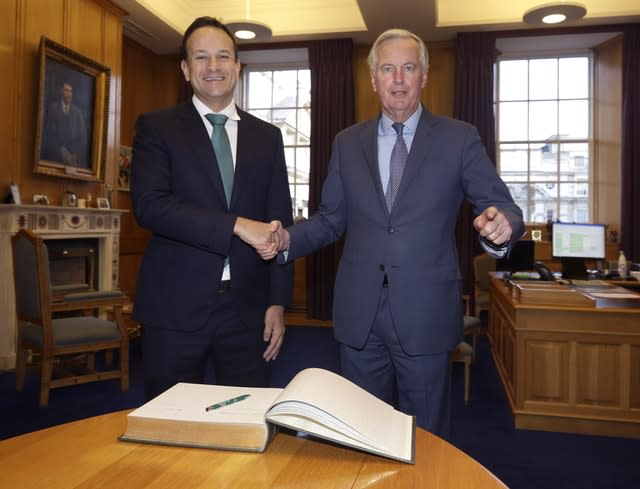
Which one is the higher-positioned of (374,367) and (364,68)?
(364,68)

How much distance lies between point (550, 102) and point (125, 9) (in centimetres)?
555

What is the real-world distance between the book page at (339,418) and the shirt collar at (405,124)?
102 cm

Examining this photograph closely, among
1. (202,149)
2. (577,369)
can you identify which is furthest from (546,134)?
(202,149)

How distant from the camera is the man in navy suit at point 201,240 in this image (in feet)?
5.22

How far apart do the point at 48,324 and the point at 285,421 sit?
10.7 feet

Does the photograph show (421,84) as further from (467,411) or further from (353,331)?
(467,411)

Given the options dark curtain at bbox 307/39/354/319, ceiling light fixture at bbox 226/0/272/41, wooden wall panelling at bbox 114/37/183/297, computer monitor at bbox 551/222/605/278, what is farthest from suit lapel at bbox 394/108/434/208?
wooden wall panelling at bbox 114/37/183/297

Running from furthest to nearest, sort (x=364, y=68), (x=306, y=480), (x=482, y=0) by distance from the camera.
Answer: (x=364, y=68), (x=482, y=0), (x=306, y=480)

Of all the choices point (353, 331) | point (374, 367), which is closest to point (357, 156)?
point (353, 331)

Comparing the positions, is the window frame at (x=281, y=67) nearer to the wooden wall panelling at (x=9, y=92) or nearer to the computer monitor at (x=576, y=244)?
the wooden wall panelling at (x=9, y=92)

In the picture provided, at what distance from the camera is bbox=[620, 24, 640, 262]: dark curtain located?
21.4ft

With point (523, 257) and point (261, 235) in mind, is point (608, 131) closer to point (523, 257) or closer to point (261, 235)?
point (523, 257)

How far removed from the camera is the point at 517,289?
351 centimetres

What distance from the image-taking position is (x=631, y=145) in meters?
6.57
